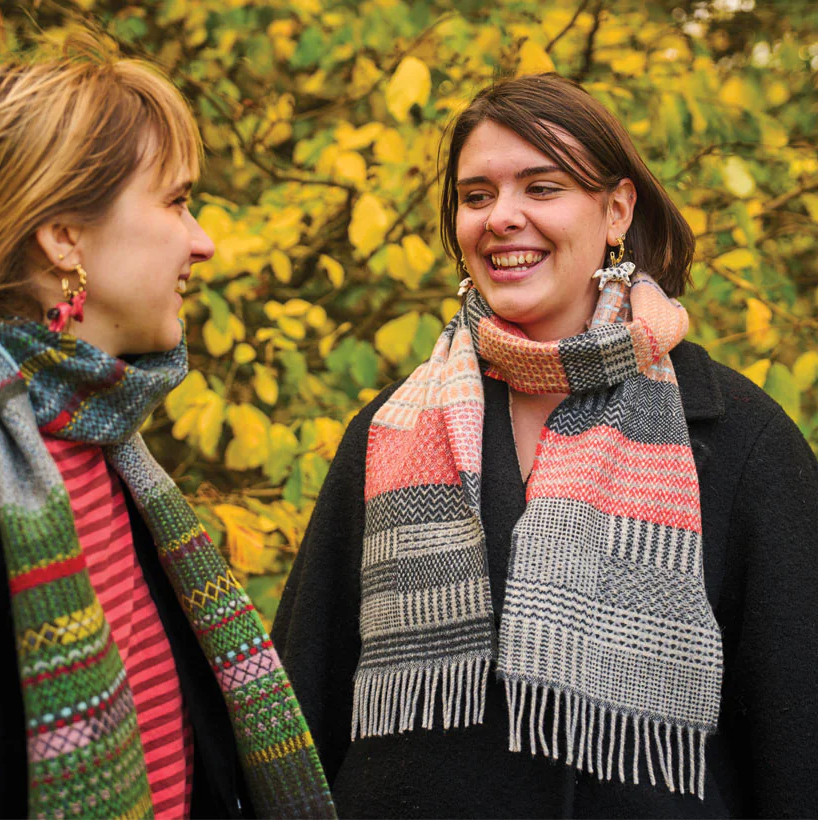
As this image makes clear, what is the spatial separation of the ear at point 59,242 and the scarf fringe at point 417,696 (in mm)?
926

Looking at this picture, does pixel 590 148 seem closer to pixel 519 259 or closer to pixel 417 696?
pixel 519 259

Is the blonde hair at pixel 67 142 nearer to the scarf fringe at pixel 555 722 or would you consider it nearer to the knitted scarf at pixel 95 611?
the knitted scarf at pixel 95 611

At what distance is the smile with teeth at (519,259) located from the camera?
2.02 meters

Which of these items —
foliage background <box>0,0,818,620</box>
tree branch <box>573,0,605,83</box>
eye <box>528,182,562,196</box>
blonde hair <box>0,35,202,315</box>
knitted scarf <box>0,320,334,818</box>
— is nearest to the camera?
knitted scarf <box>0,320,334,818</box>

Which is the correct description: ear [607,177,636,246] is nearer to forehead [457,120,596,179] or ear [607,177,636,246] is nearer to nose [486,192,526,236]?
forehead [457,120,596,179]

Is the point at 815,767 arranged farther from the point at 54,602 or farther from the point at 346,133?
the point at 346,133

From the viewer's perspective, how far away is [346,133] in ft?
8.71

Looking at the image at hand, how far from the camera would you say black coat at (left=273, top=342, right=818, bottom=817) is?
177cm

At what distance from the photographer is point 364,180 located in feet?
8.93

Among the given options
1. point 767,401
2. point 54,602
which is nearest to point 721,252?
point 767,401

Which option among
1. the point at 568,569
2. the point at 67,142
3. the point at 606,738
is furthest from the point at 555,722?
the point at 67,142

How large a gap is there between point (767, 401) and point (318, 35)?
1.52 metres

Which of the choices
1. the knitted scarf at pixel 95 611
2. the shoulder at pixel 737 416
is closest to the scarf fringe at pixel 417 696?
the knitted scarf at pixel 95 611

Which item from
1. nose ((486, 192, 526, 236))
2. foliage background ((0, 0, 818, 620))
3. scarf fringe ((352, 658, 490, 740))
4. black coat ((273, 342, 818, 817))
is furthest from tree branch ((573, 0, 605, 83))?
scarf fringe ((352, 658, 490, 740))
